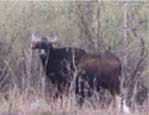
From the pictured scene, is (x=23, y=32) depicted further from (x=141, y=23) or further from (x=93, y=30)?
(x=141, y=23)

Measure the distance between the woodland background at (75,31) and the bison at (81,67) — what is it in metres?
0.26

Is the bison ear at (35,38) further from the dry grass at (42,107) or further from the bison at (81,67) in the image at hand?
the dry grass at (42,107)

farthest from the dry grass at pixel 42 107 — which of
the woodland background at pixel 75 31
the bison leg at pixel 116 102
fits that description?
the woodland background at pixel 75 31

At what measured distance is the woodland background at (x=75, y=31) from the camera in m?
11.6

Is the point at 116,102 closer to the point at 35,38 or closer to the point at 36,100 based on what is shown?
the point at 36,100

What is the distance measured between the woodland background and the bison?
260mm

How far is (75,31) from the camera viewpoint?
12609 mm

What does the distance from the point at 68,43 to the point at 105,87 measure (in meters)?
1.68

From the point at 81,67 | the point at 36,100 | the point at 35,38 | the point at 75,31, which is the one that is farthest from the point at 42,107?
the point at 75,31

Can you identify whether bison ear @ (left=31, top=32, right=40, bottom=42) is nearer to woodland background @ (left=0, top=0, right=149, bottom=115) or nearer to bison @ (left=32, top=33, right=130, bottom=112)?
bison @ (left=32, top=33, right=130, bottom=112)

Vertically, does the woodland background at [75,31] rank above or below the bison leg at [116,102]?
above

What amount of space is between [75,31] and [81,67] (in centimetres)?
91

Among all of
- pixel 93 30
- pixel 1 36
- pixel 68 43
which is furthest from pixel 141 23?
pixel 1 36

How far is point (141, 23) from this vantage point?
470 inches
